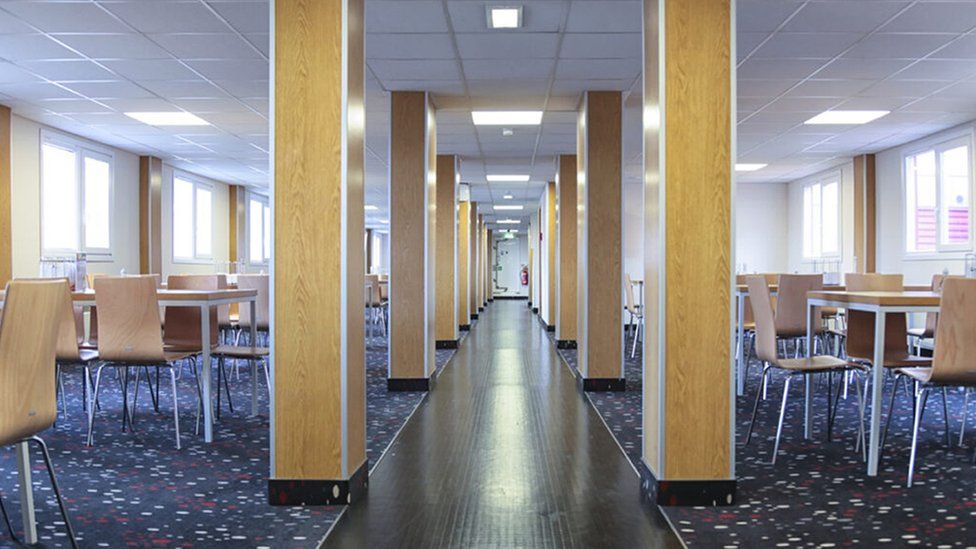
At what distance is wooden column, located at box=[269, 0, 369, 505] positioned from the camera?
128 inches

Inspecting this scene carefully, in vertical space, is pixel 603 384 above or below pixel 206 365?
below

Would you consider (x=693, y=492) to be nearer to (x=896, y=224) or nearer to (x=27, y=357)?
(x=27, y=357)

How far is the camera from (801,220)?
46.0 ft

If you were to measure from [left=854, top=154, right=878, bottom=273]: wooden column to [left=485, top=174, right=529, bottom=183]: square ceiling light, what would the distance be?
216 inches

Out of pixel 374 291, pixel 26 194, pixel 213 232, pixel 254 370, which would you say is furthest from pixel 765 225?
pixel 26 194

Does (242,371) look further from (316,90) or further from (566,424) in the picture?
→ (316,90)

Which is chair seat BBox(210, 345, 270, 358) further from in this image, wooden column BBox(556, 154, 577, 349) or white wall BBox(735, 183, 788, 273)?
white wall BBox(735, 183, 788, 273)

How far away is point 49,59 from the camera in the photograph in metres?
6.01

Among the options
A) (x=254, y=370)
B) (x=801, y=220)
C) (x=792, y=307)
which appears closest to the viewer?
(x=254, y=370)

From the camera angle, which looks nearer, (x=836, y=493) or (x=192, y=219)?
(x=836, y=493)

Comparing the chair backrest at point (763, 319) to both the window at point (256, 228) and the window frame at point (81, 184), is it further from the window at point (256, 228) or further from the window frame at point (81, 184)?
the window at point (256, 228)

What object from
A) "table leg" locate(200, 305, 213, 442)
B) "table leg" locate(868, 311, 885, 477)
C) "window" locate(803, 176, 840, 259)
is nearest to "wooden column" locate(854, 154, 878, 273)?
"window" locate(803, 176, 840, 259)

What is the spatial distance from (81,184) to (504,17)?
734cm

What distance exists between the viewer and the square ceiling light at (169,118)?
8.17 m
